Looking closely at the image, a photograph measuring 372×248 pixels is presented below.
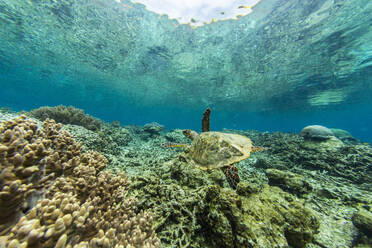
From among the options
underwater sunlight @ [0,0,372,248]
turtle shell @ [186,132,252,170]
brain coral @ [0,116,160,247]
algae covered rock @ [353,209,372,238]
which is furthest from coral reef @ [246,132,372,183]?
brain coral @ [0,116,160,247]

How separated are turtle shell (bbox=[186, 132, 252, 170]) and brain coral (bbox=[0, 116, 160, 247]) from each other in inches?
76.0

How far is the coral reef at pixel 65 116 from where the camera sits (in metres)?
7.27

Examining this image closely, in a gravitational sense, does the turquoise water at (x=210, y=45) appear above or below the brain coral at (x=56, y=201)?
above

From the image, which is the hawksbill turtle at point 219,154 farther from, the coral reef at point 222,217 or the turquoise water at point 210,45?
the turquoise water at point 210,45

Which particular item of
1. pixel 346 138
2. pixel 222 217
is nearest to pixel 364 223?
pixel 222 217

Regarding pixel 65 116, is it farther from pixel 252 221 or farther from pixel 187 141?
pixel 252 221

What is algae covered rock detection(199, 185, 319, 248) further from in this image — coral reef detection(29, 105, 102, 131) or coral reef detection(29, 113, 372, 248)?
coral reef detection(29, 105, 102, 131)

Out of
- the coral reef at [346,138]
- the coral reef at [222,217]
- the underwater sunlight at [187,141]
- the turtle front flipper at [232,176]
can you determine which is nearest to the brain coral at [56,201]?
the underwater sunlight at [187,141]

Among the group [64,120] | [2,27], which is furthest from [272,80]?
[2,27]

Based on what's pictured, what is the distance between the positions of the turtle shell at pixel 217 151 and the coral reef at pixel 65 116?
7.04 metres

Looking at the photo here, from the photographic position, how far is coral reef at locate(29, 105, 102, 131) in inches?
286

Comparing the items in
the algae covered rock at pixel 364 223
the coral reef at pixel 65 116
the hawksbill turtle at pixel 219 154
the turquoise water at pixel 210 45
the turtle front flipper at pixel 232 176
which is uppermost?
the turquoise water at pixel 210 45

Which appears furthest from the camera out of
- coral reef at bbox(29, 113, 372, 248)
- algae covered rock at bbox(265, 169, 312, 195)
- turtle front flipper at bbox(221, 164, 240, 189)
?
algae covered rock at bbox(265, 169, 312, 195)

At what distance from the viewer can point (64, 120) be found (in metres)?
7.55
